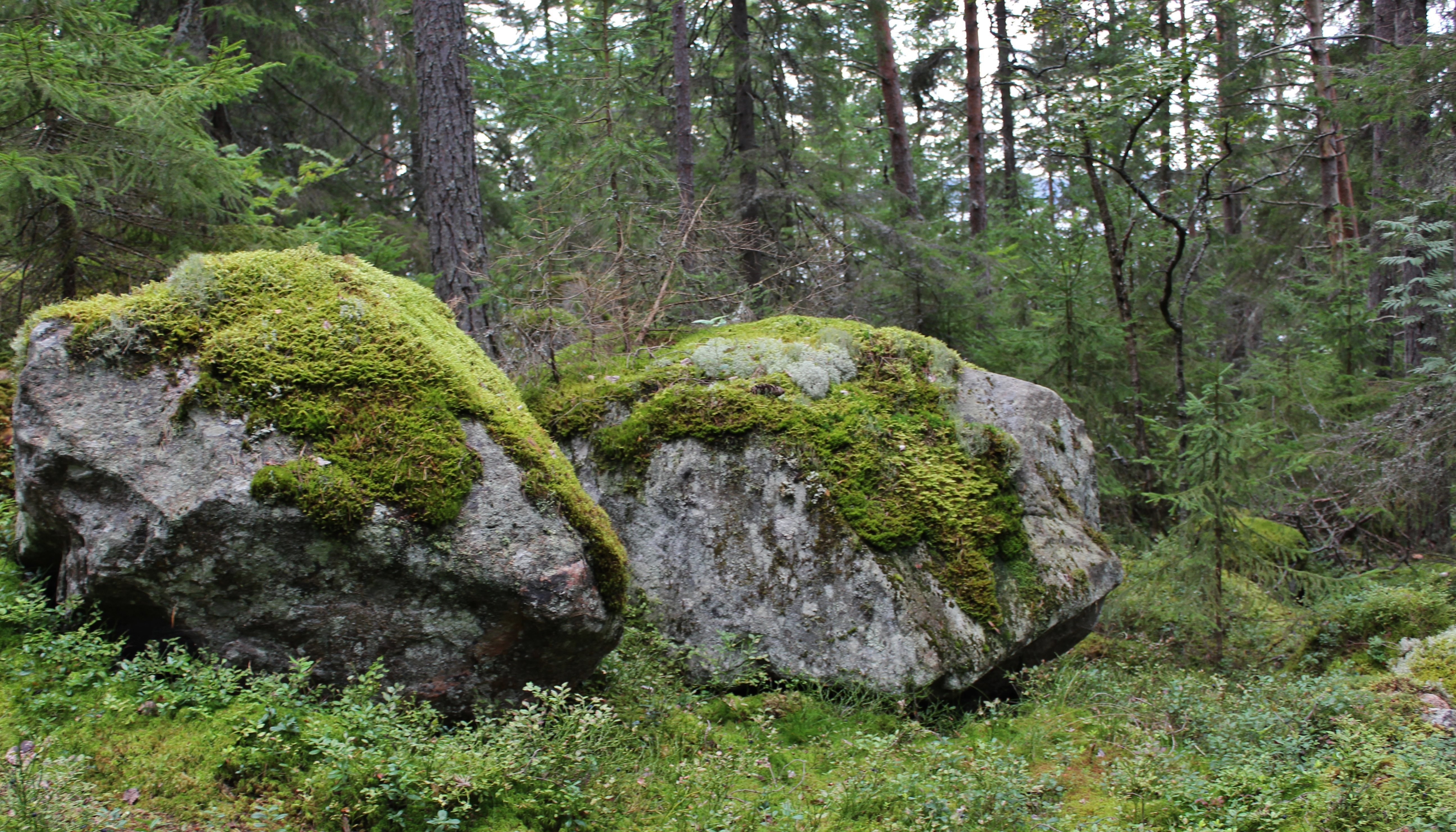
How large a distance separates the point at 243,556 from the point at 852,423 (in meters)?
4.04

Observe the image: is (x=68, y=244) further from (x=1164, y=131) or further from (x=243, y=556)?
(x=1164, y=131)

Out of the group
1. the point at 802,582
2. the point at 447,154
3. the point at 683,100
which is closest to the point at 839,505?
the point at 802,582

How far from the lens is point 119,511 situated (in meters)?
3.92

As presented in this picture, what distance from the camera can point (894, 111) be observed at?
45.1ft

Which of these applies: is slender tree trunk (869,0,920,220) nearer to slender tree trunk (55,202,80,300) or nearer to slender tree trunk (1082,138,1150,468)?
slender tree trunk (1082,138,1150,468)

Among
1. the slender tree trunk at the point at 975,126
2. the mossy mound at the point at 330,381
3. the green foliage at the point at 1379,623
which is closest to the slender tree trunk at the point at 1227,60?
the slender tree trunk at the point at 975,126

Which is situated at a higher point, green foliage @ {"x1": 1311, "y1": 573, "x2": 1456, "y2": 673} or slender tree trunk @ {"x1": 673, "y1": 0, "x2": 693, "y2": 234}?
slender tree trunk @ {"x1": 673, "y1": 0, "x2": 693, "y2": 234}

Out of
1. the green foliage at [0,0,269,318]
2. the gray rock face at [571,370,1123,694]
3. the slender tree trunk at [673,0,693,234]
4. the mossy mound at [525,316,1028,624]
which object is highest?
the slender tree trunk at [673,0,693,234]

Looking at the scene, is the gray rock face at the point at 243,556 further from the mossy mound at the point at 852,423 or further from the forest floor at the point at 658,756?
the mossy mound at the point at 852,423

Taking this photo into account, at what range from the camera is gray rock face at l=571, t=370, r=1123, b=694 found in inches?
209

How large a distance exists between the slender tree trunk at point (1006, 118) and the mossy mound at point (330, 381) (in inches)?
593

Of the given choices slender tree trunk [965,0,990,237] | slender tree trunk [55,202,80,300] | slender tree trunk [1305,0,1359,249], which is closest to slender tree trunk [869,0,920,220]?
slender tree trunk [965,0,990,237]

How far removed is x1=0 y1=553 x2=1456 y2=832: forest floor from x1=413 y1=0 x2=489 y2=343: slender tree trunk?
15.6ft

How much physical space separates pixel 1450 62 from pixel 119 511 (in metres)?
12.6
